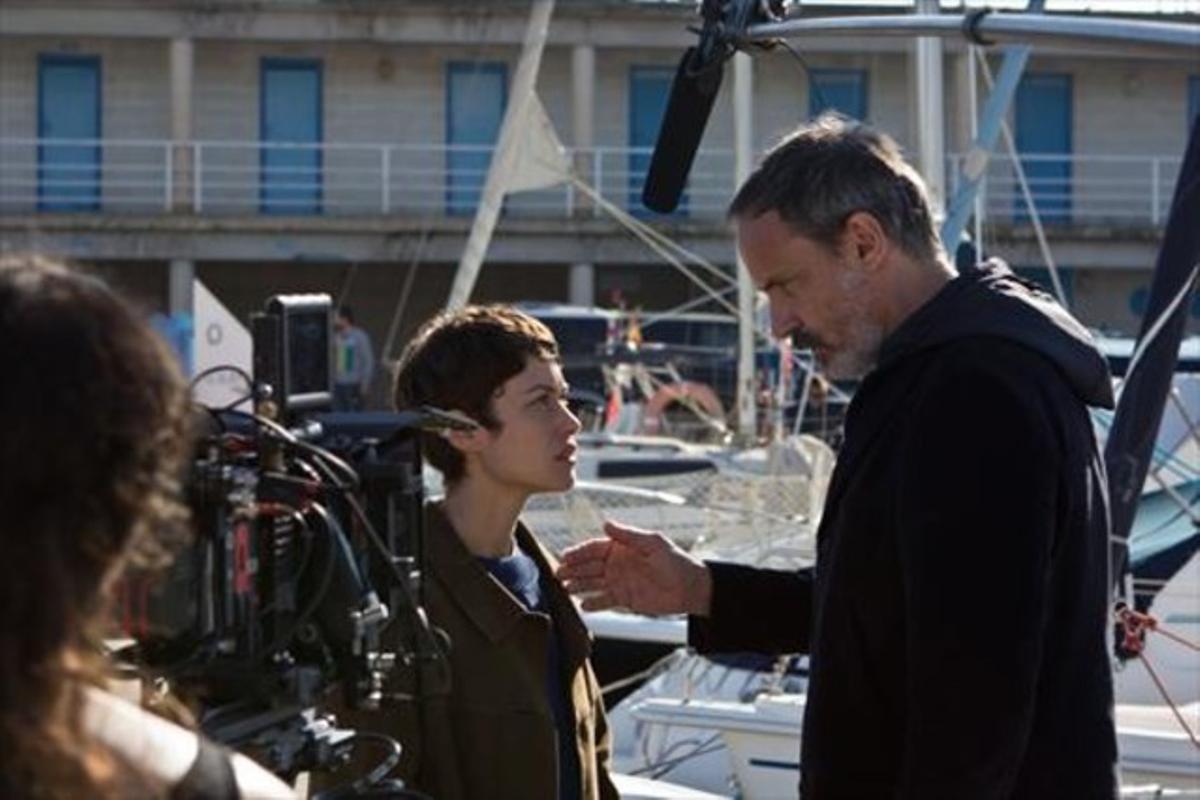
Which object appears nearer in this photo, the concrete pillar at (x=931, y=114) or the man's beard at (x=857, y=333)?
the man's beard at (x=857, y=333)

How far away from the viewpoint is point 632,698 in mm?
10000

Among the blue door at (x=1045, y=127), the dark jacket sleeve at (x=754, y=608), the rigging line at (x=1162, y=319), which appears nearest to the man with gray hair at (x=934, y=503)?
the dark jacket sleeve at (x=754, y=608)

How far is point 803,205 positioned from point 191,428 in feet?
5.14

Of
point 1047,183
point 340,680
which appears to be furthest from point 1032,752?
point 1047,183

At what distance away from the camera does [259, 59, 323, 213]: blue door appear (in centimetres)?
3844

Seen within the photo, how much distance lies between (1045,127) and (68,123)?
15.0 m

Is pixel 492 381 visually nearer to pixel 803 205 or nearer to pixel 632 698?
pixel 803 205

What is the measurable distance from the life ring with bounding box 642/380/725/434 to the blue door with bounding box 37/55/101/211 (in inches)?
575

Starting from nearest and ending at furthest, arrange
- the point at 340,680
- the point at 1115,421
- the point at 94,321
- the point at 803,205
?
the point at 94,321, the point at 340,680, the point at 803,205, the point at 1115,421

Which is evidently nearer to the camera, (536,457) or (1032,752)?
(1032,752)

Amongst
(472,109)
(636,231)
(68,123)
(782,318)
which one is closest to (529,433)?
(782,318)

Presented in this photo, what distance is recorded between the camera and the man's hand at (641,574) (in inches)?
157

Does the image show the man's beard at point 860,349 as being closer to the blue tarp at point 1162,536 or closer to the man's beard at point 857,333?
the man's beard at point 857,333

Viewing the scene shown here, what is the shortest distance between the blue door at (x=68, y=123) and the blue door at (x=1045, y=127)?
1405cm
